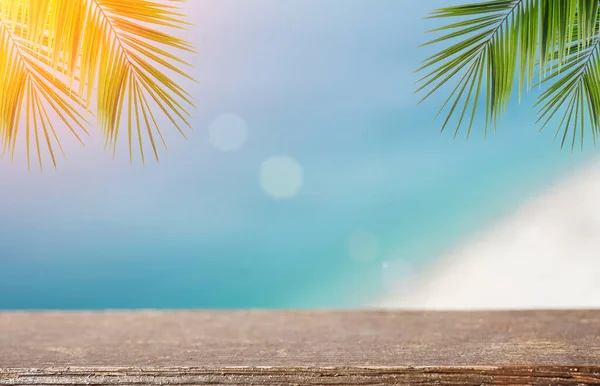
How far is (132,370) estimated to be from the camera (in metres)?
0.97

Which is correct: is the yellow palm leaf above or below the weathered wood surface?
above

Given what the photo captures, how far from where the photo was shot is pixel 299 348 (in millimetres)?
1312

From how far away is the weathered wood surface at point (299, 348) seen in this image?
3.08ft

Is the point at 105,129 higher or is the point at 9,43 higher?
the point at 9,43

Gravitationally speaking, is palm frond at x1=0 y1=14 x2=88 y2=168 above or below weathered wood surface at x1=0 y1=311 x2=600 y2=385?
above

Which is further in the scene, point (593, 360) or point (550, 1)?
point (550, 1)

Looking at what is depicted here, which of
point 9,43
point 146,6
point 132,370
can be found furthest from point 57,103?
point 132,370

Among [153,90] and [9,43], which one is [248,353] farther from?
[9,43]

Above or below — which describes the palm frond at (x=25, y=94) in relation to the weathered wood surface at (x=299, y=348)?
above

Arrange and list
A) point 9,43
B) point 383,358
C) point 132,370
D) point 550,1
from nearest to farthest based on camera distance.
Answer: point 132,370
point 383,358
point 550,1
point 9,43

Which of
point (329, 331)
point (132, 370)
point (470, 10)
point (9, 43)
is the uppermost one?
point (470, 10)

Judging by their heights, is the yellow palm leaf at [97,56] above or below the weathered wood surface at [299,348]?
above

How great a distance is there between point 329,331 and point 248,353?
0.50 meters

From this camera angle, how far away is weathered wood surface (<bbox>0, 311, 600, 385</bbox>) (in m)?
0.94
